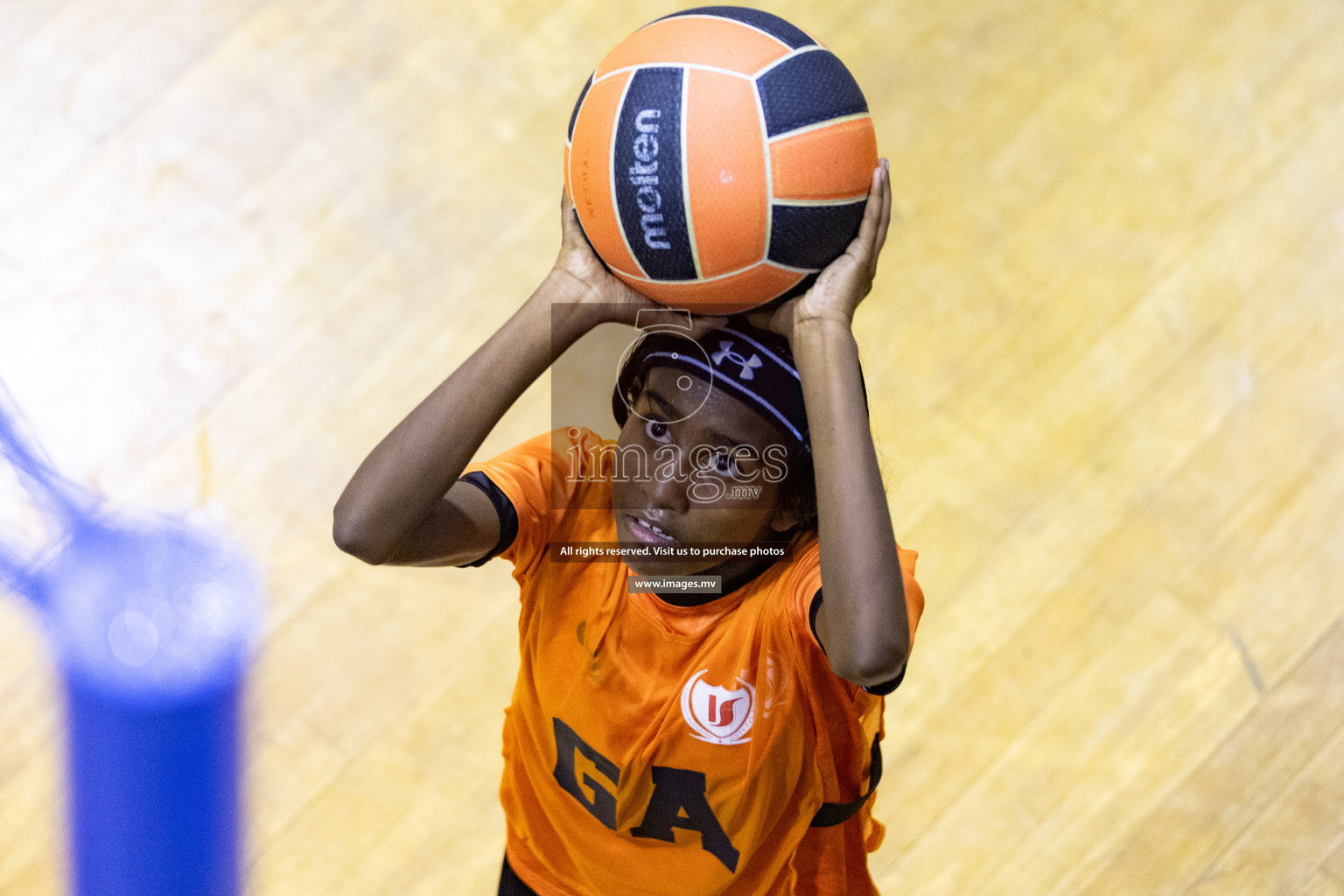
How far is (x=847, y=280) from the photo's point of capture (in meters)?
1.25

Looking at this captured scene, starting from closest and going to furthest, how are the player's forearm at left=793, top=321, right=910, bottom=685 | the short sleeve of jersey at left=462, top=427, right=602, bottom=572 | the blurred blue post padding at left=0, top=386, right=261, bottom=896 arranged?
1. the player's forearm at left=793, top=321, right=910, bottom=685
2. the short sleeve of jersey at left=462, top=427, right=602, bottom=572
3. the blurred blue post padding at left=0, top=386, right=261, bottom=896

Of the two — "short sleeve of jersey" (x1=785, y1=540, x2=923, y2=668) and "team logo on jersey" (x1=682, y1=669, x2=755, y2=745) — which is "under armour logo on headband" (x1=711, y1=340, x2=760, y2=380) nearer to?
"short sleeve of jersey" (x1=785, y1=540, x2=923, y2=668)

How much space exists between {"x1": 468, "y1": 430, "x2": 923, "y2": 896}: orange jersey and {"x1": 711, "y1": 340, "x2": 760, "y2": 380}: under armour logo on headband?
0.76 feet

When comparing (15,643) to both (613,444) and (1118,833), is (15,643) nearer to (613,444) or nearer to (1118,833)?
(613,444)

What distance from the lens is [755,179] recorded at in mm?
1205

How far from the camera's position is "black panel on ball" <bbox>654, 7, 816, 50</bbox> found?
127cm

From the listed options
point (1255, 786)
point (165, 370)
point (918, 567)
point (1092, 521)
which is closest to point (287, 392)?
point (165, 370)

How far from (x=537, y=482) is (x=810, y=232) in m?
0.47

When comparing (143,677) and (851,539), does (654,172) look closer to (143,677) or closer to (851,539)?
(851,539)

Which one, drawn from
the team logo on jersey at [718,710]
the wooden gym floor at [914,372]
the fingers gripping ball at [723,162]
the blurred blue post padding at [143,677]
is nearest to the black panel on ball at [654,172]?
the fingers gripping ball at [723,162]

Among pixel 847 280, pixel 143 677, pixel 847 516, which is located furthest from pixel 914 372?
pixel 143 677

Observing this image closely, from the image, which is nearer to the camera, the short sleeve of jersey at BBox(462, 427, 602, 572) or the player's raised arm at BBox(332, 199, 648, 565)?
the player's raised arm at BBox(332, 199, 648, 565)

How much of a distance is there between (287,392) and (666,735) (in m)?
1.48

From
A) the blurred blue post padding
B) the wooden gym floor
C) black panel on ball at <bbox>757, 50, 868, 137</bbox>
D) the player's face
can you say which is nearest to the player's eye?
the player's face
